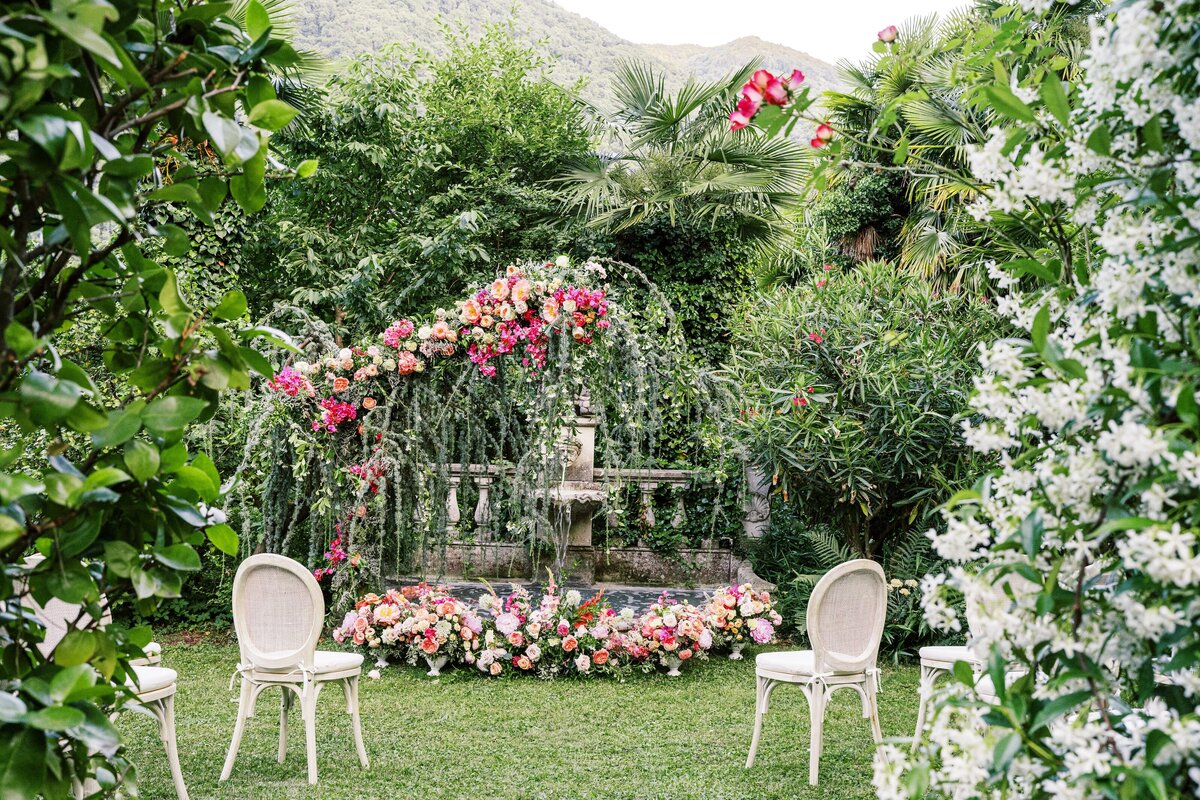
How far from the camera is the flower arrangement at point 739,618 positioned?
21.0 feet

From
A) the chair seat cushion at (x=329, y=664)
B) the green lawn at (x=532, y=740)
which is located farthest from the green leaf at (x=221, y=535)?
the chair seat cushion at (x=329, y=664)

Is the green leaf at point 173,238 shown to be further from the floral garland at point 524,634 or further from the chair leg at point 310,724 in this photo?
the floral garland at point 524,634

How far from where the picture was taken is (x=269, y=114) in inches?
39.3

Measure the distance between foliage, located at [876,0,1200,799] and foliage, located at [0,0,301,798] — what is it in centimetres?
86

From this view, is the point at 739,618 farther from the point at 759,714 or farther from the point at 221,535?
the point at 221,535

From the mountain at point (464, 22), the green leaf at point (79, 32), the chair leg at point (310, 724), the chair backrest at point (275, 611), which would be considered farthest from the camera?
the mountain at point (464, 22)

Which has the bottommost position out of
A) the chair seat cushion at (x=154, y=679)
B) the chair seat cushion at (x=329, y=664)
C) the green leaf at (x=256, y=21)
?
the chair seat cushion at (x=329, y=664)

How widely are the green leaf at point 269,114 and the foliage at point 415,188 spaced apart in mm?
7126

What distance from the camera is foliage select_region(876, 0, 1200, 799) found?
95cm

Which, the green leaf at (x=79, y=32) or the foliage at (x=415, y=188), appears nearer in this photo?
the green leaf at (x=79, y=32)

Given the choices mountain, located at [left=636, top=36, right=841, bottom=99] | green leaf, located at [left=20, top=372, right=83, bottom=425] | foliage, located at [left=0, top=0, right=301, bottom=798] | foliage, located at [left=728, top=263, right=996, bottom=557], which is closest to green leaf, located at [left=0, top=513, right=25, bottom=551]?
foliage, located at [left=0, top=0, right=301, bottom=798]

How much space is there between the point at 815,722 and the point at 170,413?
365cm

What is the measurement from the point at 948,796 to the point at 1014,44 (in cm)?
130

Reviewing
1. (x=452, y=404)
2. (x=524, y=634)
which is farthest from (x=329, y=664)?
(x=452, y=404)
